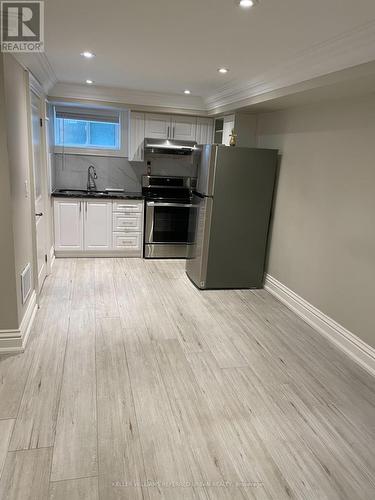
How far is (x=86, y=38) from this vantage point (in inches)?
111

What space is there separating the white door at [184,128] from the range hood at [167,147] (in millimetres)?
210

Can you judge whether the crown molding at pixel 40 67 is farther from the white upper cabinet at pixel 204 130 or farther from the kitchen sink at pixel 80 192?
the white upper cabinet at pixel 204 130

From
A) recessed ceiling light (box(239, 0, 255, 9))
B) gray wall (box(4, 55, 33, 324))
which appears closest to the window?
gray wall (box(4, 55, 33, 324))

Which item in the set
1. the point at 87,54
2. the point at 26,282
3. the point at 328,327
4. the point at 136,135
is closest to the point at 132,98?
the point at 136,135

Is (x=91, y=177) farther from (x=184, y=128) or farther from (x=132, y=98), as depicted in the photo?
(x=184, y=128)

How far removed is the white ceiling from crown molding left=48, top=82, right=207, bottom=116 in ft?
3.12

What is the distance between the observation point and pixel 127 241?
17.8 ft

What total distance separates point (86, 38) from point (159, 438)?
2.88 meters

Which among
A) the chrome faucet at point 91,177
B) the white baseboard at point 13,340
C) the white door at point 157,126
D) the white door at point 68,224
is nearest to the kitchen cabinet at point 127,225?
the white door at point 68,224

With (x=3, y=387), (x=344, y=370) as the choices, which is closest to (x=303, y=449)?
(x=344, y=370)

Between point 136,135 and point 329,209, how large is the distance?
3.13m

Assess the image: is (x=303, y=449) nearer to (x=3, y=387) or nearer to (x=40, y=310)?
(x=3, y=387)

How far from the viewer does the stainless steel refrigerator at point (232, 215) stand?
4.12 metres

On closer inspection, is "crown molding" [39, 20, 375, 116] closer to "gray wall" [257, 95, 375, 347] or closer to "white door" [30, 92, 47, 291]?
"white door" [30, 92, 47, 291]
